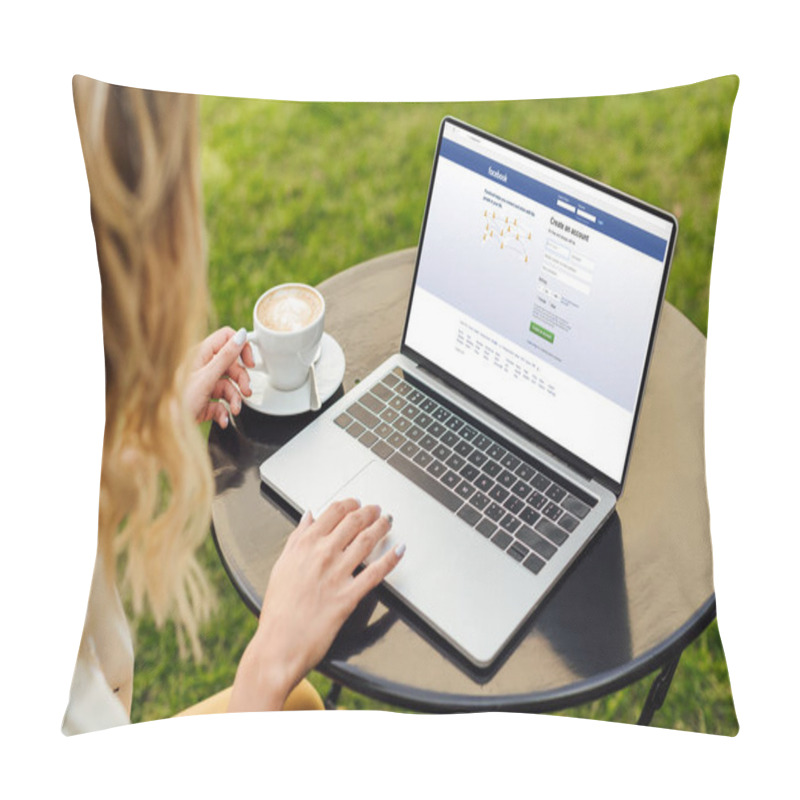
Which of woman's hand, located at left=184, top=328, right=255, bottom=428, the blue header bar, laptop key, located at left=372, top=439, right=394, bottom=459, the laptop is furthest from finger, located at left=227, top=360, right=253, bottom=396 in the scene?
the blue header bar

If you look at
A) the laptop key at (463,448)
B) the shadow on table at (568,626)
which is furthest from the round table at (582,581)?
the laptop key at (463,448)

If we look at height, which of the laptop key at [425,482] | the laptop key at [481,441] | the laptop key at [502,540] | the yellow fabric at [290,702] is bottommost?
the yellow fabric at [290,702]

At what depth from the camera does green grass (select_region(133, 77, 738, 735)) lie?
45.9 inches

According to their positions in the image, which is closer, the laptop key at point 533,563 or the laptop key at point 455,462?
the laptop key at point 533,563

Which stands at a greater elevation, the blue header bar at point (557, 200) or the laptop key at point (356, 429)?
the blue header bar at point (557, 200)

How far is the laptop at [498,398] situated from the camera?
1.12 meters

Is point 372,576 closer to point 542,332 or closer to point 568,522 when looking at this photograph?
point 568,522

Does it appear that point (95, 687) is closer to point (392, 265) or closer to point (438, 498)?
point (438, 498)

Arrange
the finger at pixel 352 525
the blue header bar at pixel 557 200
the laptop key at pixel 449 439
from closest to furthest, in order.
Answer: the blue header bar at pixel 557 200
the finger at pixel 352 525
the laptop key at pixel 449 439

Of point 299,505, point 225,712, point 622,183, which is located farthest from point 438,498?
point 622,183

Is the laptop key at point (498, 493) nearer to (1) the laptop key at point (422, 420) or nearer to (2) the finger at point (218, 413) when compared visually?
(1) the laptop key at point (422, 420)

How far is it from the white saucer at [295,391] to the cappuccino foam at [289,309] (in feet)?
0.26

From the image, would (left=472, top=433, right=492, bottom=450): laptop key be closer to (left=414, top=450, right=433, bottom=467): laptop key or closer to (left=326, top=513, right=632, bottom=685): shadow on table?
(left=414, top=450, right=433, bottom=467): laptop key

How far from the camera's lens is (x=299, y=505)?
4.10 feet
